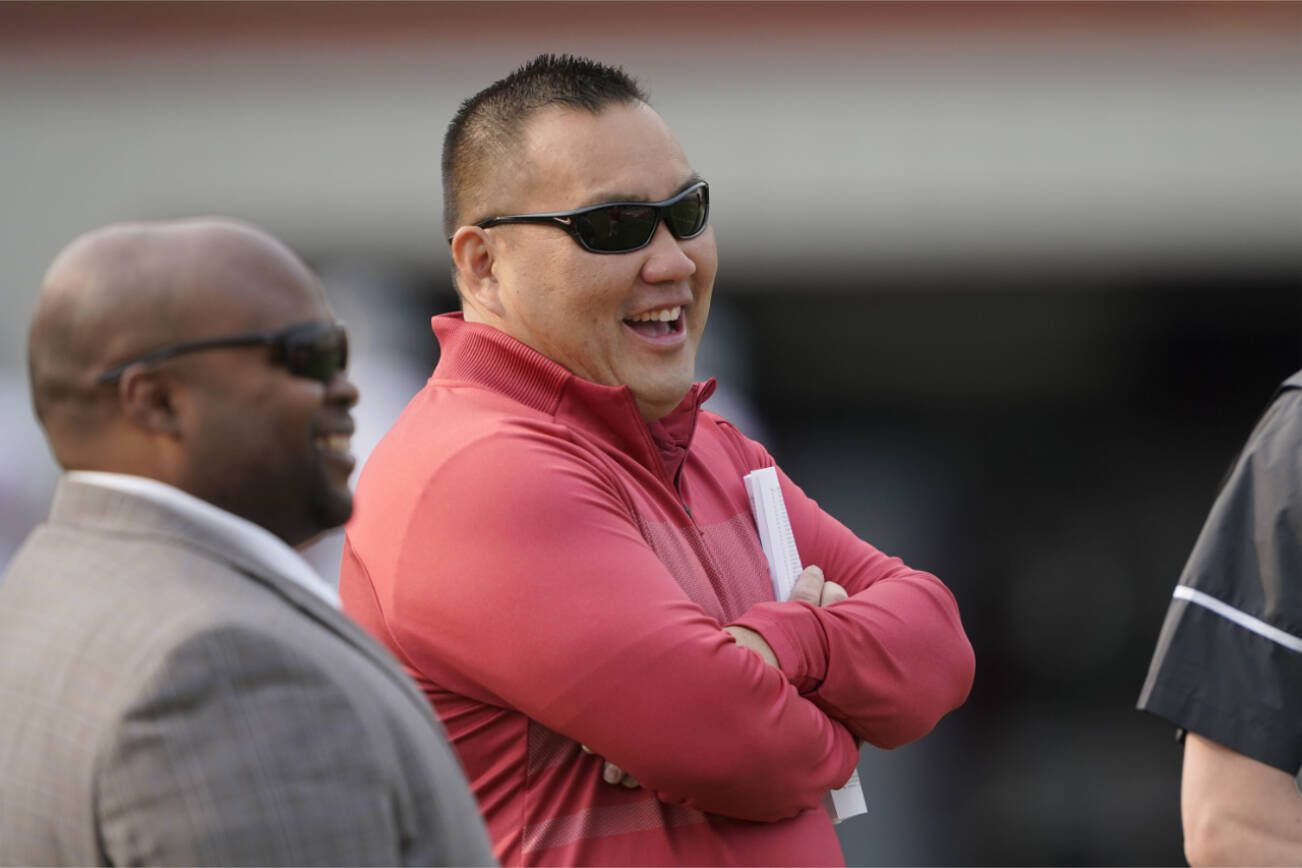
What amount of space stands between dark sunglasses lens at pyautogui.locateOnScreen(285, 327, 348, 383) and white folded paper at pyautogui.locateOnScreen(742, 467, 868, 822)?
1.09m

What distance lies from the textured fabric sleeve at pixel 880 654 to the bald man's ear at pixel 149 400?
3.28 feet

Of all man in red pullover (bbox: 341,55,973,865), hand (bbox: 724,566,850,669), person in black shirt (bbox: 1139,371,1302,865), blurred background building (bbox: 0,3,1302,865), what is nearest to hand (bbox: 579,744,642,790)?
man in red pullover (bbox: 341,55,973,865)

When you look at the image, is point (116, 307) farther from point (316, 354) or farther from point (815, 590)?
point (815, 590)

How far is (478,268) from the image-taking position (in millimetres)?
2566

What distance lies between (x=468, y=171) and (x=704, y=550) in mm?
730

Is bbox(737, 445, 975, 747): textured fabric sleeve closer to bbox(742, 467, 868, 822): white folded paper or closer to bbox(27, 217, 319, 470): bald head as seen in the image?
bbox(742, 467, 868, 822): white folded paper

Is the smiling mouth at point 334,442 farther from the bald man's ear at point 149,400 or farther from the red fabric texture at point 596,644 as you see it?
the red fabric texture at point 596,644

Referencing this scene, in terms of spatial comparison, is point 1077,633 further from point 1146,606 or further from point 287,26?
point 287,26

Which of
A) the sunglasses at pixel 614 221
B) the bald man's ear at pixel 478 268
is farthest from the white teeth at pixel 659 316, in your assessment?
the bald man's ear at pixel 478 268

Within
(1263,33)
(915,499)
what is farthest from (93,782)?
(1263,33)

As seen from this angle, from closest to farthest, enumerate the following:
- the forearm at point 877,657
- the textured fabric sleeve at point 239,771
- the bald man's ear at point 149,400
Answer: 1. the textured fabric sleeve at point 239,771
2. the bald man's ear at point 149,400
3. the forearm at point 877,657

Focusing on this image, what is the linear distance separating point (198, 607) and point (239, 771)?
15 centimetres

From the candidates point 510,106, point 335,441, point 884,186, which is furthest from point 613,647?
point 884,186

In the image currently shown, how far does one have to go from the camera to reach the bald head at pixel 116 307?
1.48 meters
